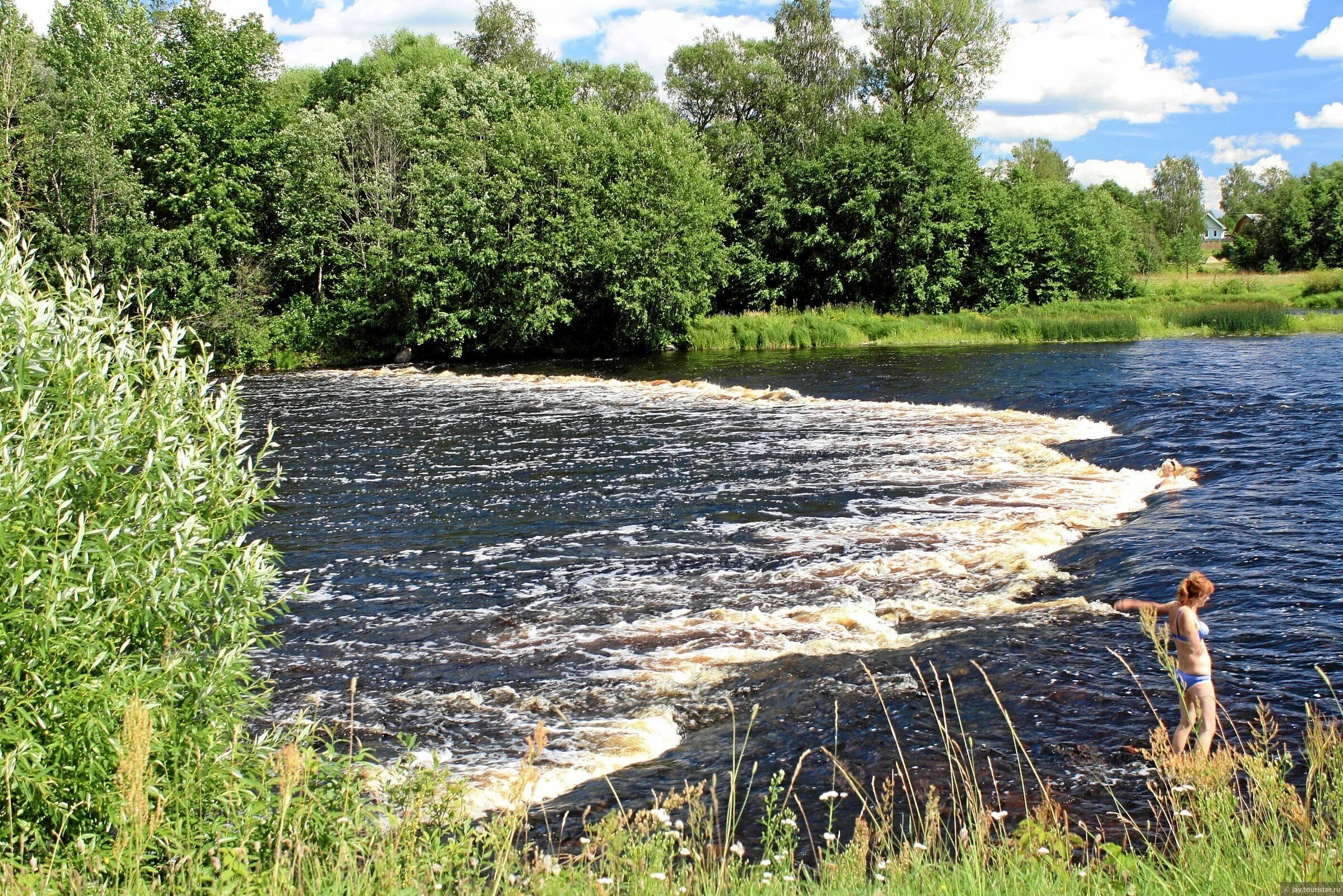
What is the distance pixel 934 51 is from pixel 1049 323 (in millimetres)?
23322

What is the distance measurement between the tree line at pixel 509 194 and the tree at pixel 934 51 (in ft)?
0.50

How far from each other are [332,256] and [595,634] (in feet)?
139

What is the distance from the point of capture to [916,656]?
991 centimetres

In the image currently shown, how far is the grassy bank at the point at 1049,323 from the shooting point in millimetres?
43844

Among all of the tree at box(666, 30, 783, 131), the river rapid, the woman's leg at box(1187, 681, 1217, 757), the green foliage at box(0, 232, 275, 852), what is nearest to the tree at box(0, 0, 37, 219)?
the river rapid

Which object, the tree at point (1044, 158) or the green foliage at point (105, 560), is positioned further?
the tree at point (1044, 158)

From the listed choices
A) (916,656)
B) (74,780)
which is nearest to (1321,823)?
(916,656)

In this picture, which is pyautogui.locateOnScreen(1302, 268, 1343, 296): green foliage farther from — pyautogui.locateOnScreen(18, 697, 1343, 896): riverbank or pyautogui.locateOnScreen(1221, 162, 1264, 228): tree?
pyautogui.locateOnScreen(1221, 162, 1264, 228): tree

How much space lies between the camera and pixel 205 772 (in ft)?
17.7

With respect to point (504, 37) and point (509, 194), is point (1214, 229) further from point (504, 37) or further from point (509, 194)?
point (509, 194)

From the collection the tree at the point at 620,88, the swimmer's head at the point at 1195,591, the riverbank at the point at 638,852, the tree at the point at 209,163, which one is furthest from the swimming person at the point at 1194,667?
the tree at the point at 620,88

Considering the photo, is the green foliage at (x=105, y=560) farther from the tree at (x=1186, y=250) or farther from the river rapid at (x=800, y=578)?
the tree at (x=1186, y=250)

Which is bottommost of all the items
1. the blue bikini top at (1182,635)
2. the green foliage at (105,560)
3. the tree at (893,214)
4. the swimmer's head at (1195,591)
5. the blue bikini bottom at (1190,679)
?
the blue bikini bottom at (1190,679)

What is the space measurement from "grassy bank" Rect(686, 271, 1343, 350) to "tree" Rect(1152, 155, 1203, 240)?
6719cm
